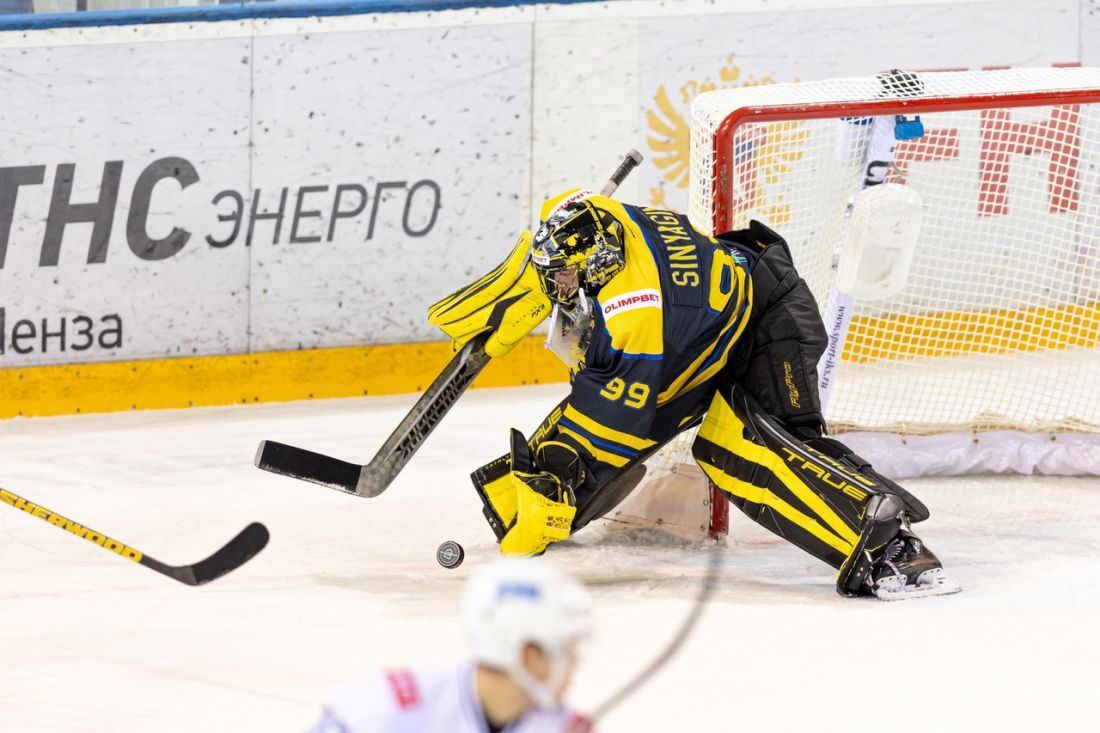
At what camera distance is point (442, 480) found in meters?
4.46

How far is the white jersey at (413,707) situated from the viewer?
1.45 meters

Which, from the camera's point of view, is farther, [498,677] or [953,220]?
[953,220]

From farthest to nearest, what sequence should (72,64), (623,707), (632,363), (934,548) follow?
(72,64) → (934,548) → (632,363) → (623,707)

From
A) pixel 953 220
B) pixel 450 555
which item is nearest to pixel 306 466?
pixel 450 555

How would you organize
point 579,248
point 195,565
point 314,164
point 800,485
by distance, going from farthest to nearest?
point 314,164 → point 800,485 → point 579,248 → point 195,565

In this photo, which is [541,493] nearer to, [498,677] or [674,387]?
[674,387]

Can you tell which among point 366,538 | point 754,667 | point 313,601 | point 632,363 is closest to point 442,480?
point 366,538

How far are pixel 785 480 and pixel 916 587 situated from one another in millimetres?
348

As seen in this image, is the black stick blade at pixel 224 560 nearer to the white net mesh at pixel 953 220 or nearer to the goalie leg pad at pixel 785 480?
the goalie leg pad at pixel 785 480

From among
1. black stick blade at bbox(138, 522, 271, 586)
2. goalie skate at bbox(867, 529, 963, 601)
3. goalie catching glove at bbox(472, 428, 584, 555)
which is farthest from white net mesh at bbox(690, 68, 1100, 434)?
black stick blade at bbox(138, 522, 271, 586)

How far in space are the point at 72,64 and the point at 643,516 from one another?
2.53m

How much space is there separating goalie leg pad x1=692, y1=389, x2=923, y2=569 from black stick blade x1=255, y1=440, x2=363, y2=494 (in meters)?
0.82

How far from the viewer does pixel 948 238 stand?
18.1ft

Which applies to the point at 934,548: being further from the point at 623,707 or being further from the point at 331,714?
the point at 331,714
